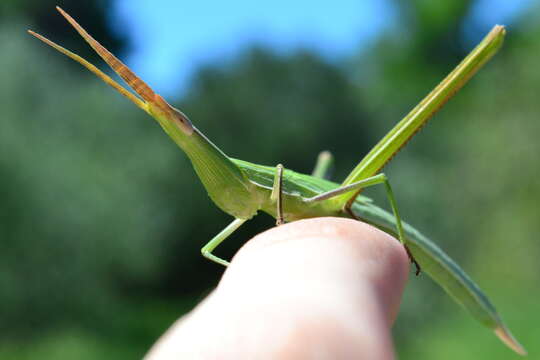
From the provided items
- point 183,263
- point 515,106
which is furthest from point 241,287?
point 515,106

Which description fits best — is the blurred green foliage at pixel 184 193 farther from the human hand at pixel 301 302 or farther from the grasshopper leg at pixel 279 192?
the human hand at pixel 301 302

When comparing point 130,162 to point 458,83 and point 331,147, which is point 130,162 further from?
point 458,83

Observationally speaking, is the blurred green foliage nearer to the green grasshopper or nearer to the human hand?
the green grasshopper

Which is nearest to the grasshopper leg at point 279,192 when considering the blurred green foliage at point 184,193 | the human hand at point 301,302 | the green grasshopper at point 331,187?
the green grasshopper at point 331,187

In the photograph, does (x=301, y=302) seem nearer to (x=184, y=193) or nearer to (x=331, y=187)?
(x=331, y=187)

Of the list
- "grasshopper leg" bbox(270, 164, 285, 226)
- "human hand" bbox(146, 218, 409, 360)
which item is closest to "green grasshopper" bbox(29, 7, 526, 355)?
"grasshopper leg" bbox(270, 164, 285, 226)

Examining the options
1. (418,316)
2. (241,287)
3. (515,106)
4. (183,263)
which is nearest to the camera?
(241,287)

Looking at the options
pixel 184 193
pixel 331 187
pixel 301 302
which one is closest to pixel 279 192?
pixel 331 187
